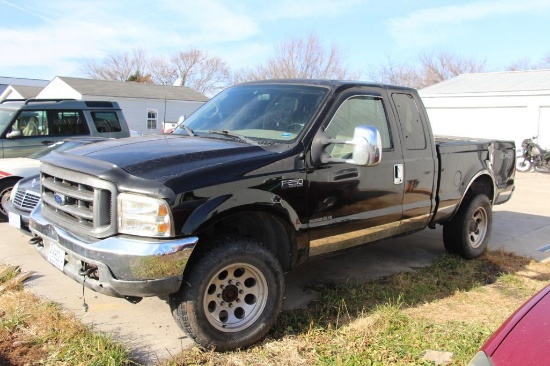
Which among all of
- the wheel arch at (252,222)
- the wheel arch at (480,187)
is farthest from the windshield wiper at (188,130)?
the wheel arch at (480,187)

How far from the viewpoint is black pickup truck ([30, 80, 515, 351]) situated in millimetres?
3039

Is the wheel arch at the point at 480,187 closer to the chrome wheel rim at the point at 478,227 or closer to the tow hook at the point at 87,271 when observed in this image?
the chrome wheel rim at the point at 478,227

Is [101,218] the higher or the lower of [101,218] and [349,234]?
the higher

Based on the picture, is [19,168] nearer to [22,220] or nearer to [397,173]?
[22,220]

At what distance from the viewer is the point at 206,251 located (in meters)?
3.25

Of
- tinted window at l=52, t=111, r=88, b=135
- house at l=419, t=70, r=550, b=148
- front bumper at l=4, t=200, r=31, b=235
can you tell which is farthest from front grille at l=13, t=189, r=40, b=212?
house at l=419, t=70, r=550, b=148

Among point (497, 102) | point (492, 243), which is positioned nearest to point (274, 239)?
point (492, 243)

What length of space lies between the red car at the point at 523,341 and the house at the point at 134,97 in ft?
92.0

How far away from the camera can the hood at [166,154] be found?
315cm

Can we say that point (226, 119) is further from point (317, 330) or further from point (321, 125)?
point (317, 330)

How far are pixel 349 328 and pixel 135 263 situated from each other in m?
1.79

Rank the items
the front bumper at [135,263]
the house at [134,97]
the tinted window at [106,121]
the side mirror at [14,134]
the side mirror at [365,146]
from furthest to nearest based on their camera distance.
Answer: the house at [134,97]
the tinted window at [106,121]
the side mirror at [14,134]
the side mirror at [365,146]
the front bumper at [135,263]

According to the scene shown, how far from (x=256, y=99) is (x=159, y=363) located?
2.45 metres

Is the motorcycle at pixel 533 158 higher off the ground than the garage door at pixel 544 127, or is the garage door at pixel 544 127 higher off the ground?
the garage door at pixel 544 127
